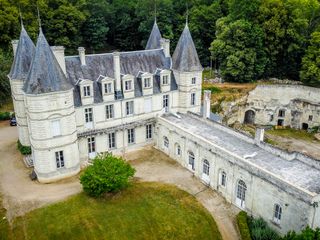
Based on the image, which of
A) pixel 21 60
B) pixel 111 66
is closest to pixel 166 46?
pixel 111 66

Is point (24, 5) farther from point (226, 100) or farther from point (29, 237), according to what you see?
point (29, 237)

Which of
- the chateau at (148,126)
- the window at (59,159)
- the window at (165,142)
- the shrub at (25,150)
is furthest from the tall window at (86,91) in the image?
the shrub at (25,150)

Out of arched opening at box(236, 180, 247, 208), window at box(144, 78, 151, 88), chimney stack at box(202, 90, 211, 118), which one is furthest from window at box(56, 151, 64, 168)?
arched opening at box(236, 180, 247, 208)

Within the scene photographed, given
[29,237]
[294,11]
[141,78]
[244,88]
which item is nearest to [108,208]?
[29,237]

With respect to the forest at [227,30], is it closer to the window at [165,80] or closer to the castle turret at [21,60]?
the castle turret at [21,60]

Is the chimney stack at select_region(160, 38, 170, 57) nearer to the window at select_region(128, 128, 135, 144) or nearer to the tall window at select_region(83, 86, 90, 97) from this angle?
the window at select_region(128, 128, 135, 144)
